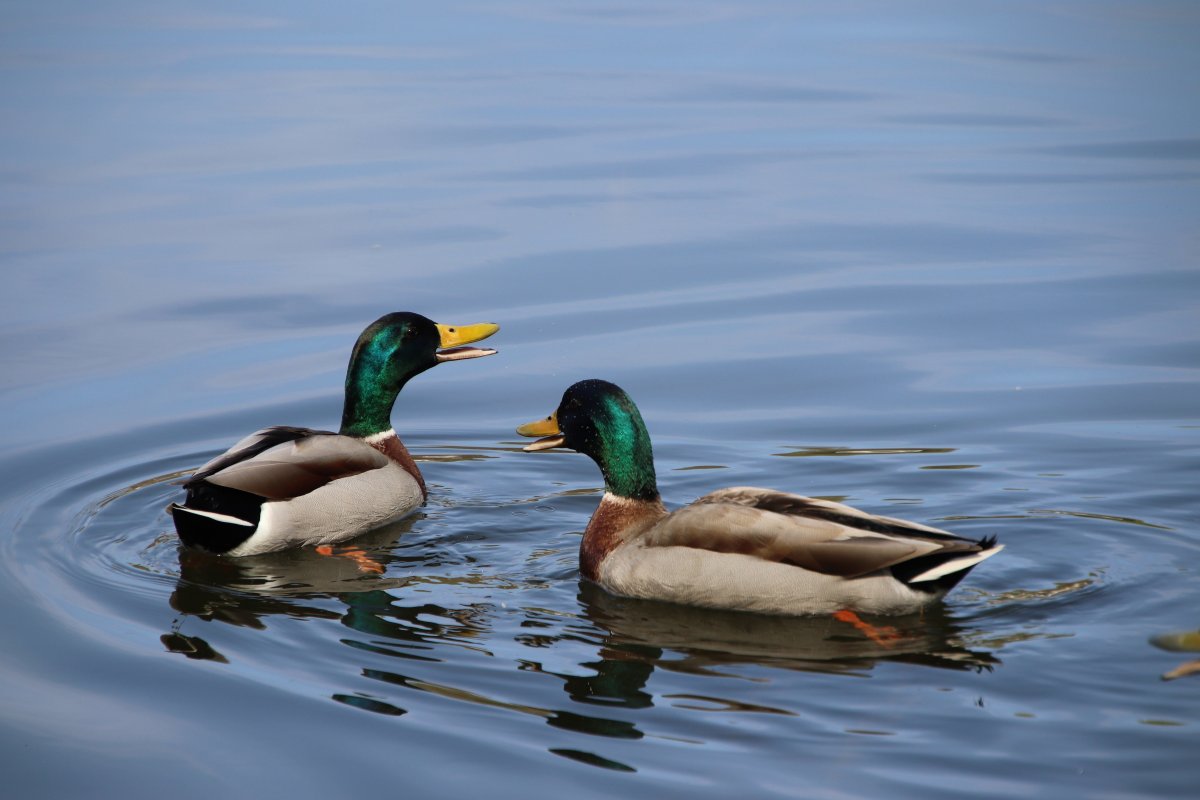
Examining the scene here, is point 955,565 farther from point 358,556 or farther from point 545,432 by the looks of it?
point 358,556

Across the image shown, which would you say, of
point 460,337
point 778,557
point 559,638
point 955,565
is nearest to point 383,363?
point 460,337

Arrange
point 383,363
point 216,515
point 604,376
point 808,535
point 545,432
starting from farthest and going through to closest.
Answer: point 604,376, point 383,363, point 545,432, point 216,515, point 808,535

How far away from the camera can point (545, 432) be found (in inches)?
323

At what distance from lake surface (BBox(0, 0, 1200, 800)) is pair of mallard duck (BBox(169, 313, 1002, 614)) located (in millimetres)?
141

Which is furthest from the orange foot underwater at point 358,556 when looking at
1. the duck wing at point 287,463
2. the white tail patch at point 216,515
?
the white tail patch at point 216,515

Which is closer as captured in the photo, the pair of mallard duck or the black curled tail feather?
the pair of mallard duck

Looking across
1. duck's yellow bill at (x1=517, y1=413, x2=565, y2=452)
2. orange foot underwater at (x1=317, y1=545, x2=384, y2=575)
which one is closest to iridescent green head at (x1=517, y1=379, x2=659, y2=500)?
duck's yellow bill at (x1=517, y1=413, x2=565, y2=452)

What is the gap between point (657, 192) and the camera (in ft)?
48.2

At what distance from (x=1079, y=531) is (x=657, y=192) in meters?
7.49

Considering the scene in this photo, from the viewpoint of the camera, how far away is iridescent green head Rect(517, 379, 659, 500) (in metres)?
7.88

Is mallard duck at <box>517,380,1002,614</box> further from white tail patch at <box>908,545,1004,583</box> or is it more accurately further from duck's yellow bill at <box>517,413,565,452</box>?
duck's yellow bill at <box>517,413,565,452</box>

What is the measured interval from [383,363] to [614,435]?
193 centimetres

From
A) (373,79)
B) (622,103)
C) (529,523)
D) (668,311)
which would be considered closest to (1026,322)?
(668,311)

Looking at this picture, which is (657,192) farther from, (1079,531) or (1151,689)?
(1151,689)
